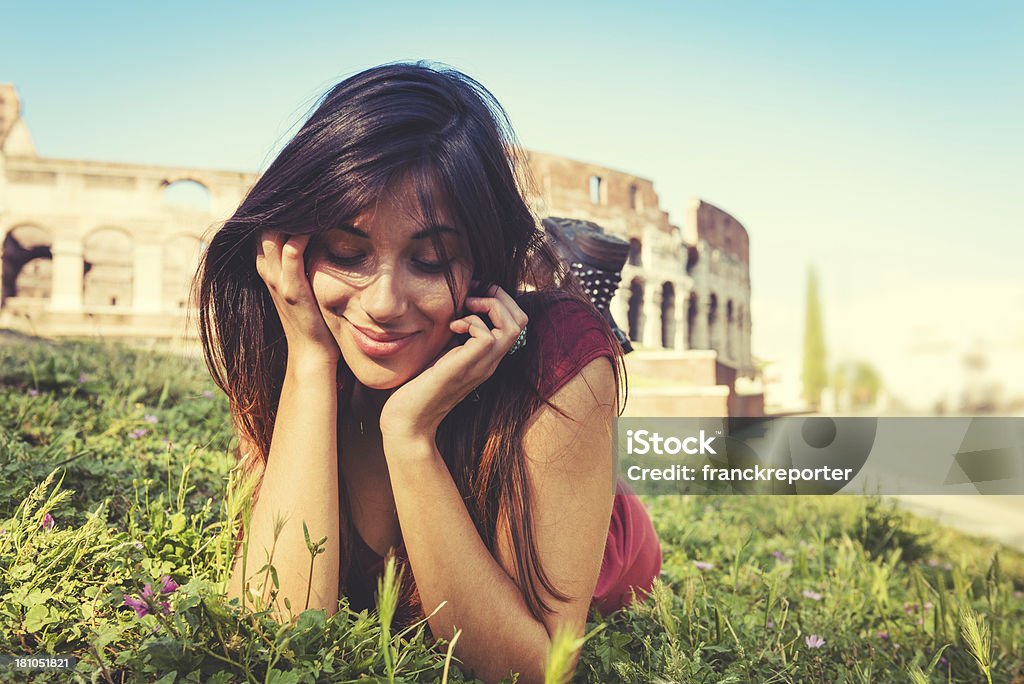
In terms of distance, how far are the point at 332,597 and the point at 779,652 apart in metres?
1.18

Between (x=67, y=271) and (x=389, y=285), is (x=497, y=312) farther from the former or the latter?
(x=67, y=271)

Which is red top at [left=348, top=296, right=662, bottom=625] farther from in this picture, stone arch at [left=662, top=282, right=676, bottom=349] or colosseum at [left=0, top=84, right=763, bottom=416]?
stone arch at [left=662, top=282, right=676, bottom=349]

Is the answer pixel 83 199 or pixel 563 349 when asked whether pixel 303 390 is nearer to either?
pixel 563 349

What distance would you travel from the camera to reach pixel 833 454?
717 cm

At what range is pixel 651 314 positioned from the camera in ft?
102

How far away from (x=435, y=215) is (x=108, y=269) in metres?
31.3

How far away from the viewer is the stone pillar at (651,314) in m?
30.7

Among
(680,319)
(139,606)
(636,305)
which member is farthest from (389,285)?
(680,319)

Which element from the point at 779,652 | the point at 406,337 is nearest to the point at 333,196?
the point at 406,337

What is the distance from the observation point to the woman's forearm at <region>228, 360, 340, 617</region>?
163 centimetres
